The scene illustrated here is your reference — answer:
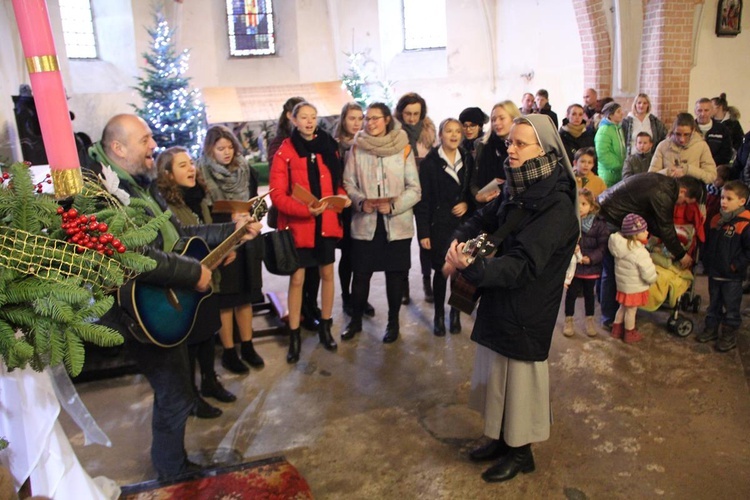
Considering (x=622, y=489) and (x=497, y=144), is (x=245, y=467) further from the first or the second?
(x=497, y=144)

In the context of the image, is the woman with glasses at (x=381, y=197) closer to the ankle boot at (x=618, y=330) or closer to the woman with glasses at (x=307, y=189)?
the woman with glasses at (x=307, y=189)

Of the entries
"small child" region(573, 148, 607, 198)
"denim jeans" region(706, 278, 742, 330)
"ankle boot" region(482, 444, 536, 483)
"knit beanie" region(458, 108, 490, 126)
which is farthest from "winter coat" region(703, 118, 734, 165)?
"ankle boot" region(482, 444, 536, 483)

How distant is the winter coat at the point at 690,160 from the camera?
6.18 metres

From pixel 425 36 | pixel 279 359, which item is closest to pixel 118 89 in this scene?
pixel 425 36

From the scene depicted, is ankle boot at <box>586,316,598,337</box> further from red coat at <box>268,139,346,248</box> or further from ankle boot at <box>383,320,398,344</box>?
red coat at <box>268,139,346,248</box>

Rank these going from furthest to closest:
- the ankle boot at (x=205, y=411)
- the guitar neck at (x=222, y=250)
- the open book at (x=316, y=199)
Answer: the open book at (x=316, y=199) < the ankle boot at (x=205, y=411) < the guitar neck at (x=222, y=250)

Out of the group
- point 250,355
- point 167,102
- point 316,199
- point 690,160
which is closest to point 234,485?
point 250,355

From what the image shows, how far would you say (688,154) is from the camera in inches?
246

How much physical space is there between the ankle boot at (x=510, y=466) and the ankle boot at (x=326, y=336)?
6.33ft

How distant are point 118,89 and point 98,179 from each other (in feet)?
35.2

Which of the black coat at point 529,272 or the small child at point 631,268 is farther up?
the black coat at point 529,272

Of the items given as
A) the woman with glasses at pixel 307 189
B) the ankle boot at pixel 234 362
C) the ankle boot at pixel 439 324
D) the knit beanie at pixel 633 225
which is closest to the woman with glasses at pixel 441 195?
the ankle boot at pixel 439 324

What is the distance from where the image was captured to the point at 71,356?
1.74m

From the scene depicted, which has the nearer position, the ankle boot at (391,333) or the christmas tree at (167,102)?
the ankle boot at (391,333)
